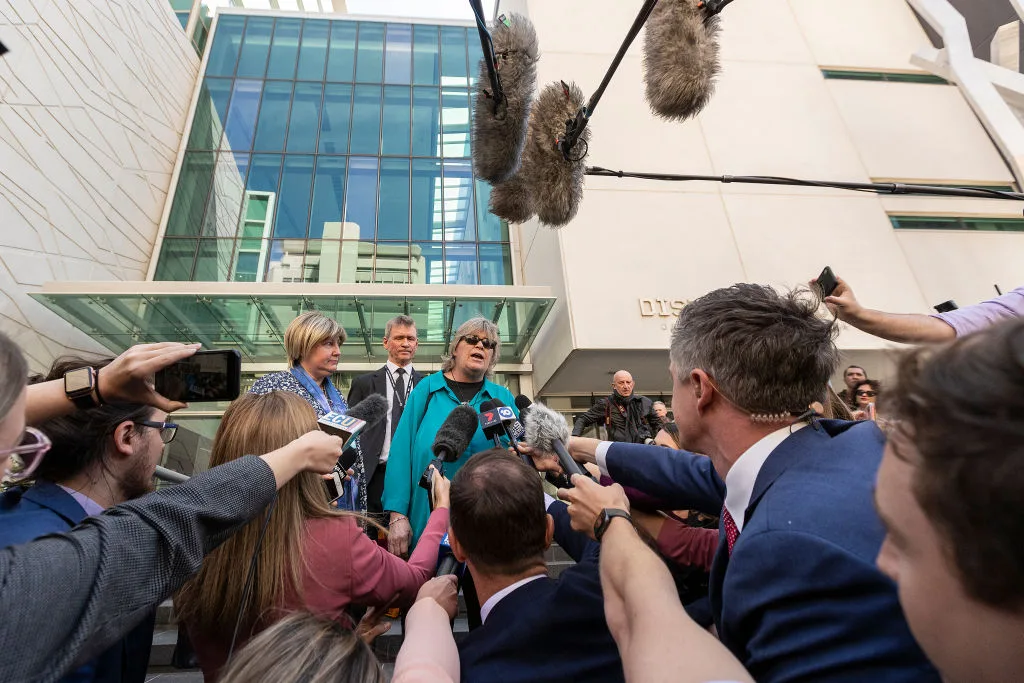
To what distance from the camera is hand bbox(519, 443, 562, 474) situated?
2137 millimetres

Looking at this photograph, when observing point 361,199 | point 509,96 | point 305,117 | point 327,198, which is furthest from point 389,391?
point 305,117

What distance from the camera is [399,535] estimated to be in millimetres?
2514

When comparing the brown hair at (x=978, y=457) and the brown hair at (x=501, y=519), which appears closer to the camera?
the brown hair at (x=978, y=457)

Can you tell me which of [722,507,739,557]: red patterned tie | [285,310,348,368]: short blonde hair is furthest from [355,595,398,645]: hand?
[285,310,348,368]: short blonde hair

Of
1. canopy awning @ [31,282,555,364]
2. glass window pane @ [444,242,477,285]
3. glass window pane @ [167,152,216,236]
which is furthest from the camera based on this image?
glass window pane @ [167,152,216,236]

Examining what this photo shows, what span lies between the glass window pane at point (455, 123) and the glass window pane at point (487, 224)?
1.54m

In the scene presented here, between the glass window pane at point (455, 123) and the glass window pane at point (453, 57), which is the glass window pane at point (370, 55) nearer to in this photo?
the glass window pane at point (453, 57)

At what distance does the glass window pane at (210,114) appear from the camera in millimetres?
12852

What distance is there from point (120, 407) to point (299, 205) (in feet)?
39.0

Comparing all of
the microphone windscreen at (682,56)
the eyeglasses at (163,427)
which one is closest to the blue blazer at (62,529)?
the eyeglasses at (163,427)

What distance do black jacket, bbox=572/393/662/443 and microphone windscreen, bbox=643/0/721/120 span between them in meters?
3.72

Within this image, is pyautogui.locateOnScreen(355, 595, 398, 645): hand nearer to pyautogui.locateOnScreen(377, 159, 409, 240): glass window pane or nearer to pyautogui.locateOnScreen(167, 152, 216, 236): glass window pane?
pyautogui.locateOnScreen(377, 159, 409, 240): glass window pane

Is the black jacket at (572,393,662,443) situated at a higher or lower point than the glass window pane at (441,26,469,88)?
lower

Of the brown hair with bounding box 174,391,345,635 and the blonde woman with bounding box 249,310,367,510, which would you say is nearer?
the brown hair with bounding box 174,391,345,635
